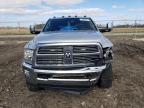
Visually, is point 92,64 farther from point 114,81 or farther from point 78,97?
point 114,81

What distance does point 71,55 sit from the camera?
7.31 m

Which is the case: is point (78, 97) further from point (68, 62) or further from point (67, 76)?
point (68, 62)

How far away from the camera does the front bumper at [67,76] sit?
23.8 feet

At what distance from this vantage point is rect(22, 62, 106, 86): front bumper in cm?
726

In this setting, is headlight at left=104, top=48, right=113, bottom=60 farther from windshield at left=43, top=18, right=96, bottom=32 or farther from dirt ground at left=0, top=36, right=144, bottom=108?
windshield at left=43, top=18, right=96, bottom=32

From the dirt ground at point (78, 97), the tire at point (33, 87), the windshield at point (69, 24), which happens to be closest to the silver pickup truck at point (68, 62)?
the tire at point (33, 87)

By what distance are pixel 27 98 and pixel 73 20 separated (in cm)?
299

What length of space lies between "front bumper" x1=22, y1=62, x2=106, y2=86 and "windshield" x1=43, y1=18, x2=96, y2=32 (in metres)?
2.47

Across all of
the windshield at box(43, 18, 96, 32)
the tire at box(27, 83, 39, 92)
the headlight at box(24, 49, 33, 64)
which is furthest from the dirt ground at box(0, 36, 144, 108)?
the windshield at box(43, 18, 96, 32)

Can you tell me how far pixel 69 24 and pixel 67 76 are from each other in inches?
116

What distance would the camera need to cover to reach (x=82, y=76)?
7324 mm

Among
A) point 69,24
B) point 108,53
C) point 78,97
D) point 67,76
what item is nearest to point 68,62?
point 67,76

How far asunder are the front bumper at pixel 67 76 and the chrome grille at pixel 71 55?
0.17 m

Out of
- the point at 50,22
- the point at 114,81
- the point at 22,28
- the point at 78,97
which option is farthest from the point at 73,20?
the point at 22,28
